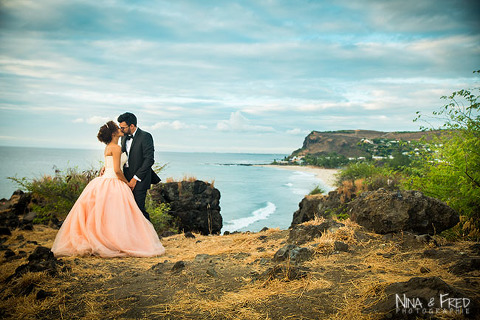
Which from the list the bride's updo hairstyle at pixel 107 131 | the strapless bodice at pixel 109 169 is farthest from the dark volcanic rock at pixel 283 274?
the bride's updo hairstyle at pixel 107 131

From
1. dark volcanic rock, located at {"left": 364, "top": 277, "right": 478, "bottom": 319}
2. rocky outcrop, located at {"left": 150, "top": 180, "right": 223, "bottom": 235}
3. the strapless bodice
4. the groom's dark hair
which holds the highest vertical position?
the groom's dark hair

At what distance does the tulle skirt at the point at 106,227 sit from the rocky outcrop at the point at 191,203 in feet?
30.9

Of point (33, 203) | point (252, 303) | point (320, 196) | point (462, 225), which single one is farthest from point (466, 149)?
point (33, 203)

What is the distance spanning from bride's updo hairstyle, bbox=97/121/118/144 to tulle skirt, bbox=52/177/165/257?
2.48ft

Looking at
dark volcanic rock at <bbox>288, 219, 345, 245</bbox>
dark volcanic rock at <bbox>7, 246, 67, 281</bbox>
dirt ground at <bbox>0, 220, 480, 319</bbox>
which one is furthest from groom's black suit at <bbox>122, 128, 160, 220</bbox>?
dark volcanic rock at <bbox>288, 219, 345, 245</bbox>

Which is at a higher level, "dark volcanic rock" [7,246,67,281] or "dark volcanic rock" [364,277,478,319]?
"dark volcanic rock" [364,277,478,319]

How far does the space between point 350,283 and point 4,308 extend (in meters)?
3.47

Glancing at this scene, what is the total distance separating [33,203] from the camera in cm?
1053

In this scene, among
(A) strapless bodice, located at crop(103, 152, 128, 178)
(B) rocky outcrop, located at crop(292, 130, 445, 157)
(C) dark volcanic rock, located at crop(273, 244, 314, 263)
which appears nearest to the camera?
(C) dark volcanic rock, located at crop(273, 244, 314, 263)

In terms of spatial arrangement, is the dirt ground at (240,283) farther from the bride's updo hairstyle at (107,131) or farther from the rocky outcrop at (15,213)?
the rocky outcrop at (15,213)

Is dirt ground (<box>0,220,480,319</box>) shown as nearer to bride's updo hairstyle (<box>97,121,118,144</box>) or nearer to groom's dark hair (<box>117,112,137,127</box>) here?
bride's updo hairstyle (<box>97,121,118,144</box>)

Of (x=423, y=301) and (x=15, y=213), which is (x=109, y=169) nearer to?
(x=423, y=301)

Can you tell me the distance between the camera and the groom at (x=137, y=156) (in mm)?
6293

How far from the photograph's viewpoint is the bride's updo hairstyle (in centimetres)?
604
